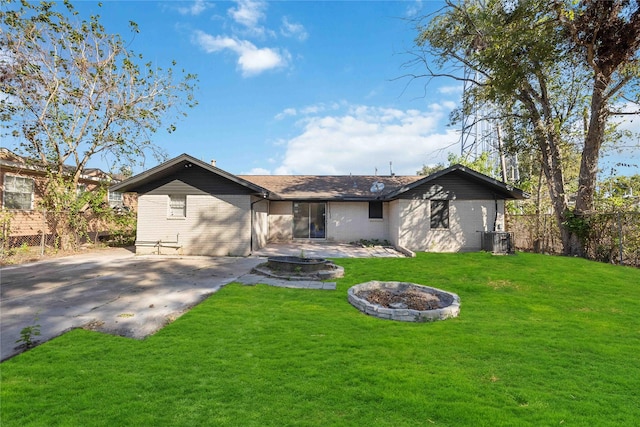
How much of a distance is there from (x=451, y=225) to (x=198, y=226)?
1207 centimetres

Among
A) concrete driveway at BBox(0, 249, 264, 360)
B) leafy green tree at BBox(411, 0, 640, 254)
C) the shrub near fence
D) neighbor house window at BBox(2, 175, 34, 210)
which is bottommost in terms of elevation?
concrete driveway at BBox(0, 249, 264, 360)

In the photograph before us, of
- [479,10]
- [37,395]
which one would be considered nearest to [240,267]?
[37,395]

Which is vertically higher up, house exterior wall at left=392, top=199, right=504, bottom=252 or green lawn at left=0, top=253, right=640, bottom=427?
house exterior wall at left=392, top=199, right=504, bottom=252

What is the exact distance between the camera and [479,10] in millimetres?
13656

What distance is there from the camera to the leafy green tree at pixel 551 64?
1128cm

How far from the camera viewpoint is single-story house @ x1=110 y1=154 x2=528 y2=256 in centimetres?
1323

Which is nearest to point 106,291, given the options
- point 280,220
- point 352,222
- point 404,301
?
point 404,301

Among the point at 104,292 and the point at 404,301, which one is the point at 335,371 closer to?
the point at 404,301

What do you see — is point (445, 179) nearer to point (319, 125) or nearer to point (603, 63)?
point (603, 63)

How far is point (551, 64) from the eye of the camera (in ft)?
39.4

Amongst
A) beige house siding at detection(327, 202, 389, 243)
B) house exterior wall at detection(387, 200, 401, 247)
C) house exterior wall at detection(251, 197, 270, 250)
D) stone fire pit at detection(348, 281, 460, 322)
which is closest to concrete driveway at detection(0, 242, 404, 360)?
house exterior wall at detection(251, 197, 270, 250)

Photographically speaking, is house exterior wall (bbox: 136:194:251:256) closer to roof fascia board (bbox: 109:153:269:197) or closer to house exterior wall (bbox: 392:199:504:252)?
roof fascia board (bbox: 109:153:269:197)

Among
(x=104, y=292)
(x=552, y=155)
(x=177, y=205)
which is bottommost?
(x=104, y=292)

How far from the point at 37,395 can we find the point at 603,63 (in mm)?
18348
